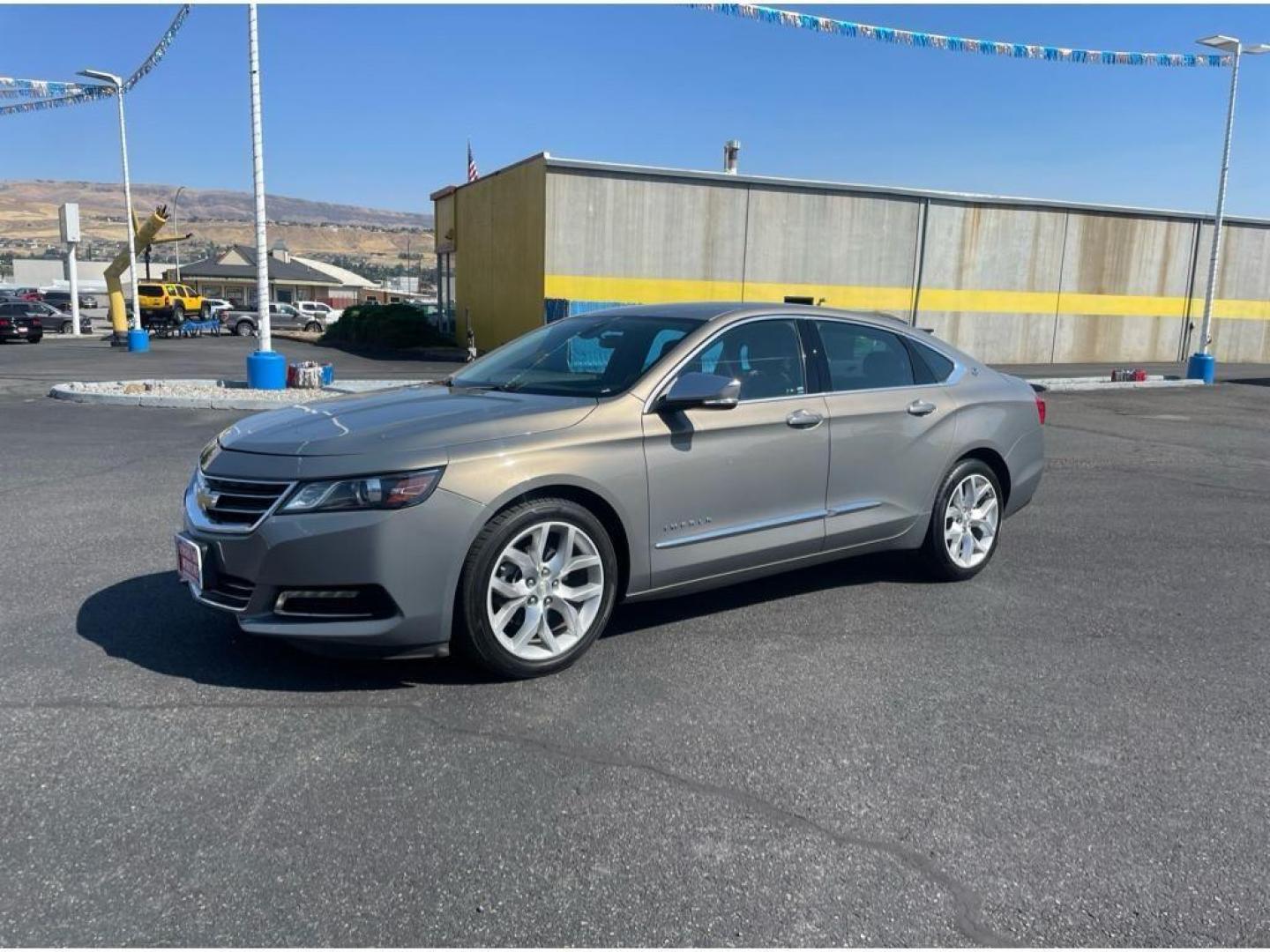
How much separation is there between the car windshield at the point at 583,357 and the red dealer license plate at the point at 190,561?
1.59 metres

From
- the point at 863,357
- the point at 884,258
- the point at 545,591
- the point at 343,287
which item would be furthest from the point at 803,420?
the point at 343,287

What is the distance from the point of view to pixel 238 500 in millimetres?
3971

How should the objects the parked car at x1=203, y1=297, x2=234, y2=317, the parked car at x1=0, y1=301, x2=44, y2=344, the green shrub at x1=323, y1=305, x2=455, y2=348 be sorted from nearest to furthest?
the green shrub at x1=323, y1=305, x2=455, y2=348 < the parked car at x1=0, y1=301, x2=44, y2=344 < the parked car at x1=203, y1=297, x2=234, y2=317

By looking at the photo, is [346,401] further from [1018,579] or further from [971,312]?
[971,312]

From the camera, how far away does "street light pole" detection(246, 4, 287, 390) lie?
15.4m

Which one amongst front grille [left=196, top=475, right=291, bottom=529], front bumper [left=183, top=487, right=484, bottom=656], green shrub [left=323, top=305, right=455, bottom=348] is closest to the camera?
front bumper [left=183, top=487, right=484, bottom=656]

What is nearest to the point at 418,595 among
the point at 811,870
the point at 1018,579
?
the point at 811,870

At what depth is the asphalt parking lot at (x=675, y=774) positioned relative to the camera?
266 cm

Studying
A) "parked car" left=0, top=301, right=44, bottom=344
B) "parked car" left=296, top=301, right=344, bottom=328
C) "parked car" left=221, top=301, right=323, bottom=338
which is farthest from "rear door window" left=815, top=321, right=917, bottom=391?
"parked car" left=296, top=301, right=344, bottom=328

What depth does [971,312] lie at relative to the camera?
2983 cm

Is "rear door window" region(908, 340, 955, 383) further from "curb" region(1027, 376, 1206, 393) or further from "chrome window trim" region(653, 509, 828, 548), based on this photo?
"curb" region(1027, 376, 1206, 393)

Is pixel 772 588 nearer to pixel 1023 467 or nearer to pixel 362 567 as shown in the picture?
pixel 1023 467

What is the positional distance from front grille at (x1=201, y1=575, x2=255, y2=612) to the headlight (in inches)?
14.8

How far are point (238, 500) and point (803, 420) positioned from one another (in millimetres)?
2659
